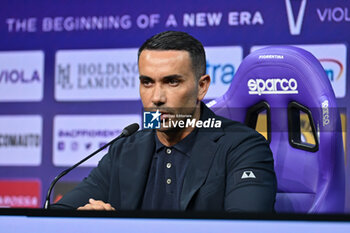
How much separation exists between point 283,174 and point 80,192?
0.69m

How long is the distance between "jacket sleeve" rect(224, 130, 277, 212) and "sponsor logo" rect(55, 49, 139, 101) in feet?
4.27

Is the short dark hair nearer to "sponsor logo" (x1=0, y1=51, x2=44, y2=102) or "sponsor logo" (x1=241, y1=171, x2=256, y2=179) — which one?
"sponsor logo" (x1=241, y1=171, x2=256, y2=179)

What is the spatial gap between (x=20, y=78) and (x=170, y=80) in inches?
61.1

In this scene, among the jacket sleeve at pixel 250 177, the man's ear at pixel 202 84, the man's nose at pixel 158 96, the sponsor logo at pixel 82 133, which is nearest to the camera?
the jacket sleeve at pixel 250 177

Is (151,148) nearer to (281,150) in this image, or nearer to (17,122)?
(281,150)

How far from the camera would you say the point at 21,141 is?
2.98 m

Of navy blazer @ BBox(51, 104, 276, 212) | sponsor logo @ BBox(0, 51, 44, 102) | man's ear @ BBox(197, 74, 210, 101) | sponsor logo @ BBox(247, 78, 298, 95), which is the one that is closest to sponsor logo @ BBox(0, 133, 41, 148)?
sponsor logo @ BBox(0, 51, 44, 102)

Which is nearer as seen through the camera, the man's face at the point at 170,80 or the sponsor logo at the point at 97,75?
→ the man's face at the point at 170,80

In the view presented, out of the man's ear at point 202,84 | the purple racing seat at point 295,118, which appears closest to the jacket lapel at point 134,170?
the man's ear at point 202,84

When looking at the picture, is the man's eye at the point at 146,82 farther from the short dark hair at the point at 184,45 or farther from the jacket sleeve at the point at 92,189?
the jacket sleeve at the point at 92,189

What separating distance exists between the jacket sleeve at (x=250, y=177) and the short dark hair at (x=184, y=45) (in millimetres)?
292

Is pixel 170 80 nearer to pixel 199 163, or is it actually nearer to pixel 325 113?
pixel 199 163

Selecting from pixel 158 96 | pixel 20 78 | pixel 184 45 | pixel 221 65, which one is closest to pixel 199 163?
pixel 158 96

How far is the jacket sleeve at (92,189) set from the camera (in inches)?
63.7
